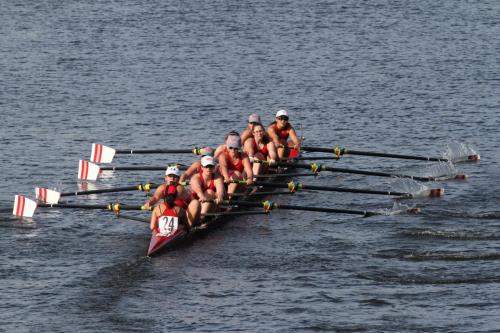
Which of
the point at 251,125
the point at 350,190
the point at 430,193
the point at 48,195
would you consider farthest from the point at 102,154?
the point at 430,193

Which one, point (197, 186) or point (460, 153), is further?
point (460, 153)

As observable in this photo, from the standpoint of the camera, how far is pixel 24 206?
121ft

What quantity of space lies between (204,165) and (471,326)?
32.2 ft

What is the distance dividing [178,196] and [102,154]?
35.1 feet

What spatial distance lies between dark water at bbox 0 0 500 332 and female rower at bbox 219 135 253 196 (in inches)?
50.7

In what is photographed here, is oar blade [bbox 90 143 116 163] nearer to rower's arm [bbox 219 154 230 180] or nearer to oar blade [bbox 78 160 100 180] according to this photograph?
oar blade [bbox 78 160 100 180]

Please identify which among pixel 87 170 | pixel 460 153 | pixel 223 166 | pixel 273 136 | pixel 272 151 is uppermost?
pixel 273 136

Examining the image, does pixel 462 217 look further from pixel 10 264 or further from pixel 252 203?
pixel 10 264

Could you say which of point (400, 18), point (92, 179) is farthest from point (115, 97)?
point (400, 18)

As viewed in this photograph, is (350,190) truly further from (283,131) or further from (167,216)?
(167,216)

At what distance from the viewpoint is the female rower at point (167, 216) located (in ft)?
110

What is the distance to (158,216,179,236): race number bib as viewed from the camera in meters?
33.4

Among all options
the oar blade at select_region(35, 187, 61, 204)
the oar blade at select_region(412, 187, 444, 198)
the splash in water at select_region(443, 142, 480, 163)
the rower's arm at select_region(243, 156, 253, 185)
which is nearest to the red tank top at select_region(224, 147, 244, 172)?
the rower's arm at select_region(243, 156, 253, 185)

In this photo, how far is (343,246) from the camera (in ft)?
116
